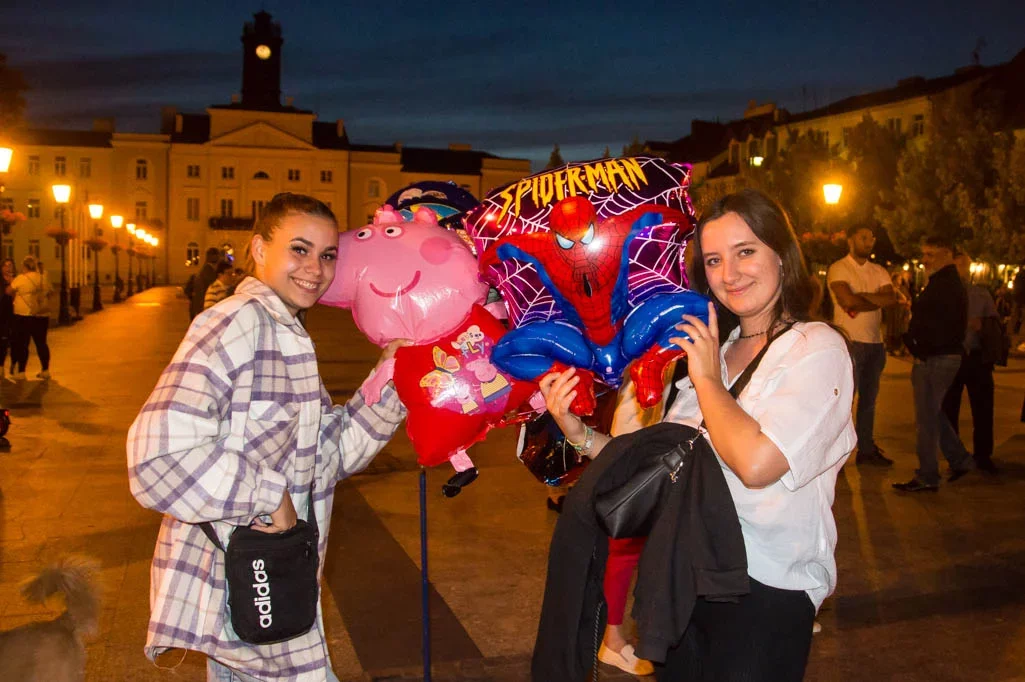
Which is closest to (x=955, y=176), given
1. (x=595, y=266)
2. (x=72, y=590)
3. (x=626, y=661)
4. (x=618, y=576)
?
(x=626, y=661)

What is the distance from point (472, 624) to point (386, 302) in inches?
95.8

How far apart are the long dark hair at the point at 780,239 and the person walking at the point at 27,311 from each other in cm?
1325

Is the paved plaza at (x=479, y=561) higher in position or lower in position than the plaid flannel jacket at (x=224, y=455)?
lower

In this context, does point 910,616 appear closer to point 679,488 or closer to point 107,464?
point 679,488

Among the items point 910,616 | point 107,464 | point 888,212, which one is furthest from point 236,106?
point 910,616

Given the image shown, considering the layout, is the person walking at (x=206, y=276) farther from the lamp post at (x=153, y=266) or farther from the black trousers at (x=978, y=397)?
the lamp post at (x=153, y=266)

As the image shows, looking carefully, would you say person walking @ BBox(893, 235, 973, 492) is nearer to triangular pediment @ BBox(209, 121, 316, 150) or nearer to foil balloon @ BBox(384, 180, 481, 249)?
foil balloon @ BBox(384, 180, 481, 249)

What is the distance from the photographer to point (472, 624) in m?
4.79

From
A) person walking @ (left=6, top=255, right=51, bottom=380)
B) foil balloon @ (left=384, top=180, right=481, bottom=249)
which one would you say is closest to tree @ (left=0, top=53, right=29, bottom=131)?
person walking @ (left=6, top=255, right=51, bottom=380)

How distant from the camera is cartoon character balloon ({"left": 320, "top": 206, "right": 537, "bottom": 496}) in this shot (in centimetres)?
298

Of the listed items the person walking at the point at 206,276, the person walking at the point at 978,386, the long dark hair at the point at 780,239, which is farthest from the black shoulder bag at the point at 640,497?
the person walking at the point at 206,276

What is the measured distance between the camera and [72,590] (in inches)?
114

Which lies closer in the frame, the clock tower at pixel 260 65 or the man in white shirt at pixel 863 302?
the man in white shirt at pixel 863 302

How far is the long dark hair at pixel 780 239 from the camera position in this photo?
227 cm
